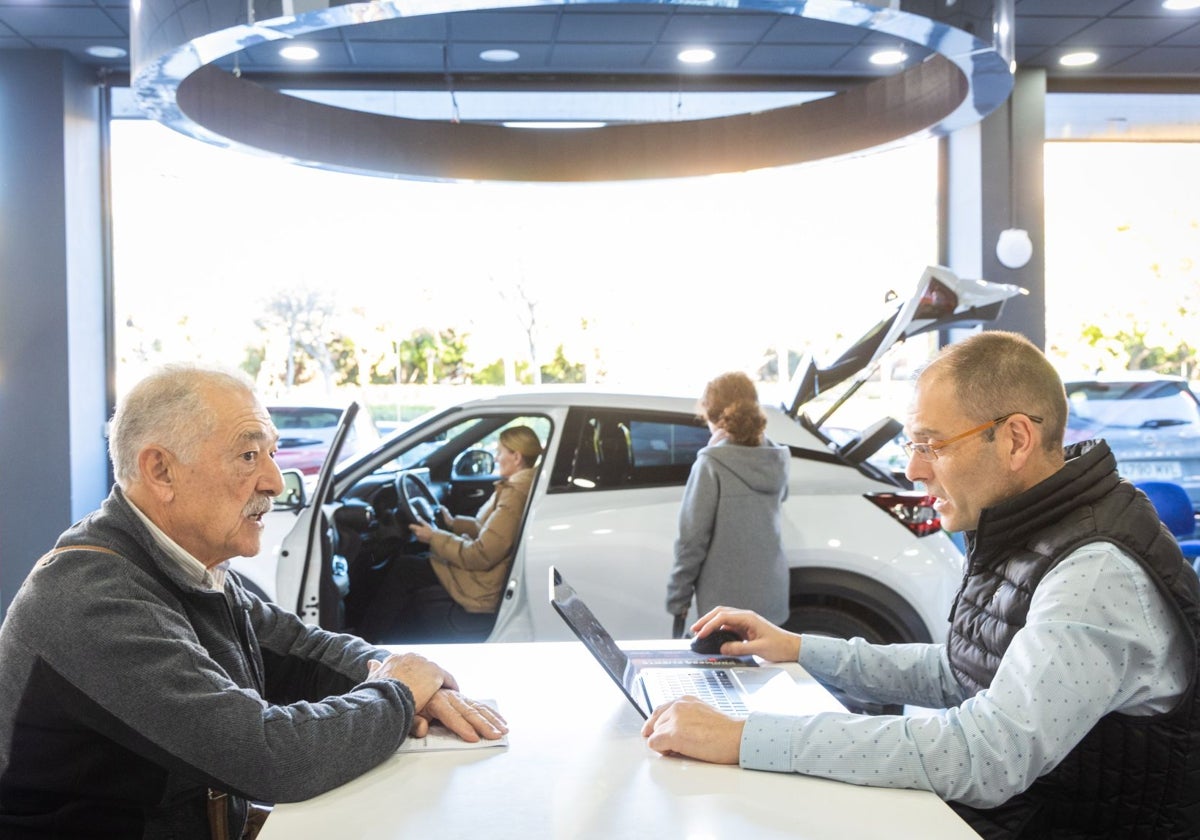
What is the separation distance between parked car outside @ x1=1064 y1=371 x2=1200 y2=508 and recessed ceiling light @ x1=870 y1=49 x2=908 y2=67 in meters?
2.33

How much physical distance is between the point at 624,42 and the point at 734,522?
3.60m

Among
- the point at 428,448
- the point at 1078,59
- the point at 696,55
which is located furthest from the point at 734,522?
the point at 1078,59

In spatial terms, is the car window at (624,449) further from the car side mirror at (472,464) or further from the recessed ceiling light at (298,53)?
the recessed ceiling light at (298,53)

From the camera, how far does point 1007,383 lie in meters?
1.77

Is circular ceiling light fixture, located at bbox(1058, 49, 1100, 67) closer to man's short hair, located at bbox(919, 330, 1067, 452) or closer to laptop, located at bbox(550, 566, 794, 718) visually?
man's short hair, located at bbox(919, 330, 1067, 452)

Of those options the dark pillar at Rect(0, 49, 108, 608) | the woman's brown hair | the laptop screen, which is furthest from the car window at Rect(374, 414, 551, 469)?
the dark pillar at Rect(0, 49, 108, 608)

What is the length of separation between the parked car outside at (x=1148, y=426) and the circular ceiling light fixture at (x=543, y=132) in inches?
171

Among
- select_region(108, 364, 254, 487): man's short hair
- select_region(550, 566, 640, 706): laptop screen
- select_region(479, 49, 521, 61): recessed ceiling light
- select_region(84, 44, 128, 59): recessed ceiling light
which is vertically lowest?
select_region(550, 566, 640, 706): laptop screen

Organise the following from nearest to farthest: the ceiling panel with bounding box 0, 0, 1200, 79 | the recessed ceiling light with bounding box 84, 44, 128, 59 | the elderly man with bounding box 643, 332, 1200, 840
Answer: the elderly man with bounding box 643, 332, 1200, 840 < the ceiling panel with bounding box 0, 0, 1200, 79 < the recessed ceiling light with bounding box 84, 44, 128, 59

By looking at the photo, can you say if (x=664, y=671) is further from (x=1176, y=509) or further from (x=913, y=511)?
(x=1176, y=509)

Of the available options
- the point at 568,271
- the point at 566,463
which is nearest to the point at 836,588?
the point at 566,463

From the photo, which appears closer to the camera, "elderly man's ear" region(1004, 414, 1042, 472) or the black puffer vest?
the black puffer vest

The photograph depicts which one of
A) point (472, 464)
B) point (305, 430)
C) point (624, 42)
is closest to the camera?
point (472, 464)

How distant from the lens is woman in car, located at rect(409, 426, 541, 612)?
13.6 feet
